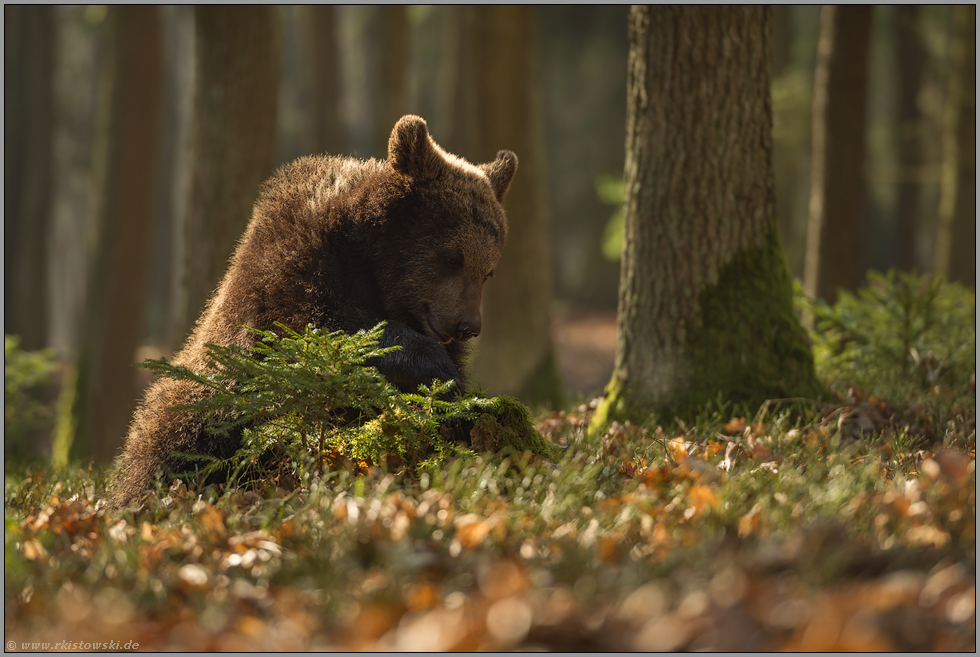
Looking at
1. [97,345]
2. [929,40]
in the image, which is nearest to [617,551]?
[97,345]

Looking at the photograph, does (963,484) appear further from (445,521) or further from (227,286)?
(227,286)

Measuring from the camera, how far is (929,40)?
23109 millimetres

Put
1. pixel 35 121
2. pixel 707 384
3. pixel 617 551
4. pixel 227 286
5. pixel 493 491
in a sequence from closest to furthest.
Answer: pixel 617 551 < pixel 493 491 < pixel 227 286 < pixel 707 384 < pixel 35 121

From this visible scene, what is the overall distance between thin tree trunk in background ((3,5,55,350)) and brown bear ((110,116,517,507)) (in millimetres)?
14017

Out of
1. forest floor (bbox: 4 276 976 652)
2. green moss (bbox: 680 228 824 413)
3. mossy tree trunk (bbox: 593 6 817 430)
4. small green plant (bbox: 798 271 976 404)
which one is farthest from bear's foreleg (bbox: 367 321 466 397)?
small green plant (bbox: 798 271 976 404)

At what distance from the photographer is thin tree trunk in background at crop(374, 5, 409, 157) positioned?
18594 millimetres

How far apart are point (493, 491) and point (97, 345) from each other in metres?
11.7

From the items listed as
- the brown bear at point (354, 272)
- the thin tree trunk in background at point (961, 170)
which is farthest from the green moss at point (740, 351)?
the thin tree trunk in background at point (961, 170)

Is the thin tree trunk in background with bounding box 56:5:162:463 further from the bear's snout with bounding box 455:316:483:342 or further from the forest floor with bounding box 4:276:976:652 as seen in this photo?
the bear's snout with bounding box 455:316:483:342

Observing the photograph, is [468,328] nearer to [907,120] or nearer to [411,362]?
[411,362]

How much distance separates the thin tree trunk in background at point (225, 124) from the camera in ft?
27.6

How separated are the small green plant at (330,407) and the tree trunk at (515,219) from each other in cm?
730

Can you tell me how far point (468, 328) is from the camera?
5152 mm

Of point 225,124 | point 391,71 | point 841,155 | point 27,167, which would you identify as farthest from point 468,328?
point 27,167
